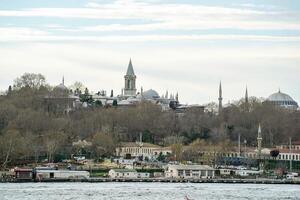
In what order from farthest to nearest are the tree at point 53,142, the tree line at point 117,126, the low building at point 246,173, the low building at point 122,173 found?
the tree line at point 117,126 → the tree at point 53,142 → the low building at point 246,173 → the low building at point 122,173

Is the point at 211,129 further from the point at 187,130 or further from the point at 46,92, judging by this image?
the point at 46,92

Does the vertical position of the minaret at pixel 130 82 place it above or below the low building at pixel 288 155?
above

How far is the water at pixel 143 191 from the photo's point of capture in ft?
210

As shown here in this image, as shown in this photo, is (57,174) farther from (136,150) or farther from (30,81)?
(30,81)

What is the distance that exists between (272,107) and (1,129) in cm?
3307

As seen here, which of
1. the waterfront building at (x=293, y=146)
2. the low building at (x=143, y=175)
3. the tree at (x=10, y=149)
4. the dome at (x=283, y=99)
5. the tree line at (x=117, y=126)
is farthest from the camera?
the dome at (x=283, y=99)

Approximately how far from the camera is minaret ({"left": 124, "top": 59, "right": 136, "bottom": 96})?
6526 inches

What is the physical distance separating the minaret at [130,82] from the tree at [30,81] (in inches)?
1208

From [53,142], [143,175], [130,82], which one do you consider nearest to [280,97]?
[130,82]

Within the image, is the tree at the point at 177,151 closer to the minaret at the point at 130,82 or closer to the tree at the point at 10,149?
Answer: the tree at the point at 10,149

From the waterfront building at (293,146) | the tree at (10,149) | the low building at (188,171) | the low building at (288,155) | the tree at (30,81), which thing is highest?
the tree at (30,81)

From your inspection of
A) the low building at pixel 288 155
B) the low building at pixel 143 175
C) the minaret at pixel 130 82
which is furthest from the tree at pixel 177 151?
the minaret at pixel 130 82

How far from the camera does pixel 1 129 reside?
103625mm

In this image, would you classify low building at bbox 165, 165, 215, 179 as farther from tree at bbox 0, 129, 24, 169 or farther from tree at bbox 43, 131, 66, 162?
tree at bbox 0, 129, 24, 169
